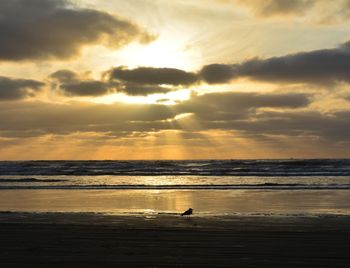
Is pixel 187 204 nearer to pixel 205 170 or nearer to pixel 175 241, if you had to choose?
pixel 175 241

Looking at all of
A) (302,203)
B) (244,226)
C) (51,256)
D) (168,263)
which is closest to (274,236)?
(244,226)

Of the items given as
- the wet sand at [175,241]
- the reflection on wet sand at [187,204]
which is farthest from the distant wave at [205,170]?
the wet sand at [175,241]

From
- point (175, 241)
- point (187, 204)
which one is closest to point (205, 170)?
point (187, 204)

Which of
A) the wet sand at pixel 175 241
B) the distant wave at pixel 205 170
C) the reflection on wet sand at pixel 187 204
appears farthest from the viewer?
the distant wave at pixel 205 170

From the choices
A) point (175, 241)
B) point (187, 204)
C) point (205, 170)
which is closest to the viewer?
point (175, 241)

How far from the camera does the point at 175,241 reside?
37.4ft

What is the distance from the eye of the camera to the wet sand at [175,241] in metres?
9.10

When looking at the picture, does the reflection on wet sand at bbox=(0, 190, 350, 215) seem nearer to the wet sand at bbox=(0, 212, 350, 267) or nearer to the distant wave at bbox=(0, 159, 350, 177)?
the wet sand at bbox=(0, 212, 350, 267)

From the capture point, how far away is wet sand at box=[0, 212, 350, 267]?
9102 millimetres

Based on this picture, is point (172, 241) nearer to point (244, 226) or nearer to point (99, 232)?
point (99, 232)

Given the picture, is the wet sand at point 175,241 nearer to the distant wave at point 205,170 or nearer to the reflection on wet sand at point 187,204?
the reflection on wet sand at point 187,204

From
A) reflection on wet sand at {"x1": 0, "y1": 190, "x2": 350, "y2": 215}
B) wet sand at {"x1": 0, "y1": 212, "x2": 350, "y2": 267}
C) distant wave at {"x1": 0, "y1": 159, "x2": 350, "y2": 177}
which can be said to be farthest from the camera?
distant wave at {"x1": 0, "y1": 159, "x2": 350, "y2": 177}

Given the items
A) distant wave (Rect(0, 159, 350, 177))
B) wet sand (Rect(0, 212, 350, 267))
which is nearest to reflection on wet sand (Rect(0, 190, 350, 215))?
wet sand (Rect(0, 212, 350, 267))

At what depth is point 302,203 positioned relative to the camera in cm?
2222
